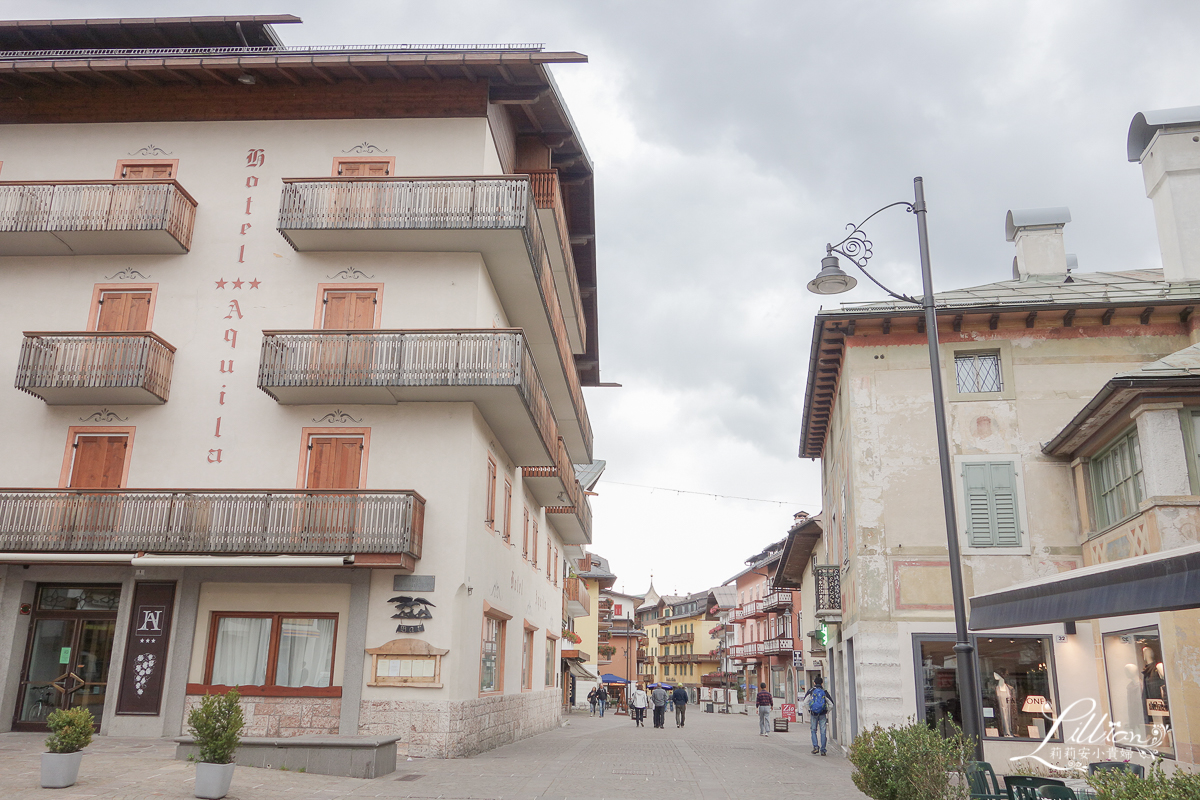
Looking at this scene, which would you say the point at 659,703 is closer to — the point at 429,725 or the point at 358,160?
the point at 429,725

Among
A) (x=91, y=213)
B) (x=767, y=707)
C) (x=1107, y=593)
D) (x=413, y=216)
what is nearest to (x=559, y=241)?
(x=413, y=216)

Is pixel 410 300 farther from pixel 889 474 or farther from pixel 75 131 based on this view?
pixel 889 474

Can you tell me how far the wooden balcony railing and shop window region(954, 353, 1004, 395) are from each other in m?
9.00

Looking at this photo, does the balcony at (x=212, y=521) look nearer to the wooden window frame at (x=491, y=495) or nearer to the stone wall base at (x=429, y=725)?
the stone wall base at (x=429, y=725)

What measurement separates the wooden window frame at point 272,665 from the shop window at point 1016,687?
12222mm

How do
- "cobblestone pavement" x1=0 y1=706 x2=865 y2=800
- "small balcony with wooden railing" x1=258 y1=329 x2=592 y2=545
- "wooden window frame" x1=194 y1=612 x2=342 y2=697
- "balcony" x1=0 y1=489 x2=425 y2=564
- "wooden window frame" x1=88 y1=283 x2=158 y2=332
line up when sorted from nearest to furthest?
"cobblestone pavement" x1=0 y1=706 x2=865 y2=800 < "balcony" x1=0 y1=489 x2=425 y2=564 < "wooden window frame" x1=194 y1=612 x2=342 y2=697 < "small balcony with wooden railing" x1=258 y1=329 x2=592 y2=545 < "wooden window frame" x1=88 y1=283 x2=158 y2=332

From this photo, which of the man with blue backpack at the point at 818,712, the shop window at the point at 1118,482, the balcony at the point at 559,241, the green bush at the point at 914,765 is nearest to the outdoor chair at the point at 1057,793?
the green bush at the point at 914,765

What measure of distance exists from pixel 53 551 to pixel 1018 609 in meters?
16.8

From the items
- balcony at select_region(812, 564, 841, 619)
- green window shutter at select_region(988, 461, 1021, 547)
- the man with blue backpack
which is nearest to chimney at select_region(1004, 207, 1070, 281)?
green window shutter at select_region(988, 461, 1021, 547)

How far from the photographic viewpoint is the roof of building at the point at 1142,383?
46.6ft

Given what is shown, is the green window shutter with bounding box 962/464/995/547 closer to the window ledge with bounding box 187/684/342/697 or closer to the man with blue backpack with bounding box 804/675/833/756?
the man with blue backpack with bounding box 804/675/833/756

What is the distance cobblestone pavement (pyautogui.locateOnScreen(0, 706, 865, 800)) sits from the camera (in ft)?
36.8

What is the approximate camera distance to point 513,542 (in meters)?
25.0

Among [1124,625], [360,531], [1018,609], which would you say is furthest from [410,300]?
[1124,625]
